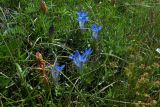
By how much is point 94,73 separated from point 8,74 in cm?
40

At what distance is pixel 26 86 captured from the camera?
1691mm

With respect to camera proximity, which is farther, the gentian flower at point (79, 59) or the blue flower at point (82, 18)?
the blue flower at point (82, 18)

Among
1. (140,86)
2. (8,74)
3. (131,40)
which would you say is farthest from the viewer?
(131,40)

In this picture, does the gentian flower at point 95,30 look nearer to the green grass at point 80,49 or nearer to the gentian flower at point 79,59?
the green grass at point 80,49

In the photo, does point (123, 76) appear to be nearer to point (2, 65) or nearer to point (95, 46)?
point (95, 46)

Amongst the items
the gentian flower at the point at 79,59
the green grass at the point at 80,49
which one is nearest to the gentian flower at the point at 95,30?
the green grass at the point at 80,49

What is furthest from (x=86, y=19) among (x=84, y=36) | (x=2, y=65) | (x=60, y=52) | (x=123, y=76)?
(x=2, y=65)

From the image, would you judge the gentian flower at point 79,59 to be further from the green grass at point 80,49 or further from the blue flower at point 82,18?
the blue flower at point 82,18

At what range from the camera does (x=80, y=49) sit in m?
2.06

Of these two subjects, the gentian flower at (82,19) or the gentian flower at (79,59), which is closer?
the gentian flower at (79,59)

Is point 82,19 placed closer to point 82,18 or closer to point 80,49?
point 82,18

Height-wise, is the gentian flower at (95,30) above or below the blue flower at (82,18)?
below

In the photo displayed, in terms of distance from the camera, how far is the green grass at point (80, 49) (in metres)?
1.71

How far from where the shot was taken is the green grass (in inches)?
67.3
